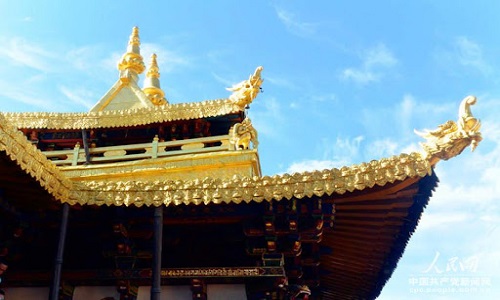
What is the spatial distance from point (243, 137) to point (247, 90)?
4.99 feet

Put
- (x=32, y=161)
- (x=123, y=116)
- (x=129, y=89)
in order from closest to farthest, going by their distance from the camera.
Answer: (x=32, y=161)
(x=123, y=116)
(x=129, y=89)

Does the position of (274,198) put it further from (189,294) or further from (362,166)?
(189,294)

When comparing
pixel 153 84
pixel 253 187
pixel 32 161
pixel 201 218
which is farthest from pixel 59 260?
pixel 153 84

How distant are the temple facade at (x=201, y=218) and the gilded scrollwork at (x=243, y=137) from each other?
0.9 inches

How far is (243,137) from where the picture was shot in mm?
10625

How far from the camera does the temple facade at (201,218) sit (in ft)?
24.5

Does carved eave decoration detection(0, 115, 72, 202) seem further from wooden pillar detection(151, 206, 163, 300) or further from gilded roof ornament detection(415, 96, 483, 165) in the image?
gilded roof ornament detection(415, 96, 483, 165)

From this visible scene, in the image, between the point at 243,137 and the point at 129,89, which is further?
the point at 129,89

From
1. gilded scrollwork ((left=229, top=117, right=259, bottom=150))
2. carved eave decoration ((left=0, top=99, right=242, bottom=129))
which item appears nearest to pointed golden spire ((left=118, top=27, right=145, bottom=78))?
carved eave decoration ((left=0, top=99, right=242, bottom=129))

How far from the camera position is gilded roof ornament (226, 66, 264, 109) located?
37.4 ft

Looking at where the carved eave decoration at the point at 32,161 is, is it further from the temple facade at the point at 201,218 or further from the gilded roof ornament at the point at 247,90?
the gilded roof ornament at the point at 247,90

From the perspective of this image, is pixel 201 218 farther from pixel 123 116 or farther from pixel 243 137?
pixel 123 116

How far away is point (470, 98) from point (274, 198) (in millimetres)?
3026

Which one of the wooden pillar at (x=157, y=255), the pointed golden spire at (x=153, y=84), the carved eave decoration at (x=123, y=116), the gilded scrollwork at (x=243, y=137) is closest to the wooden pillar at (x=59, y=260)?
the wooden pillar at (x=157, y=255)
